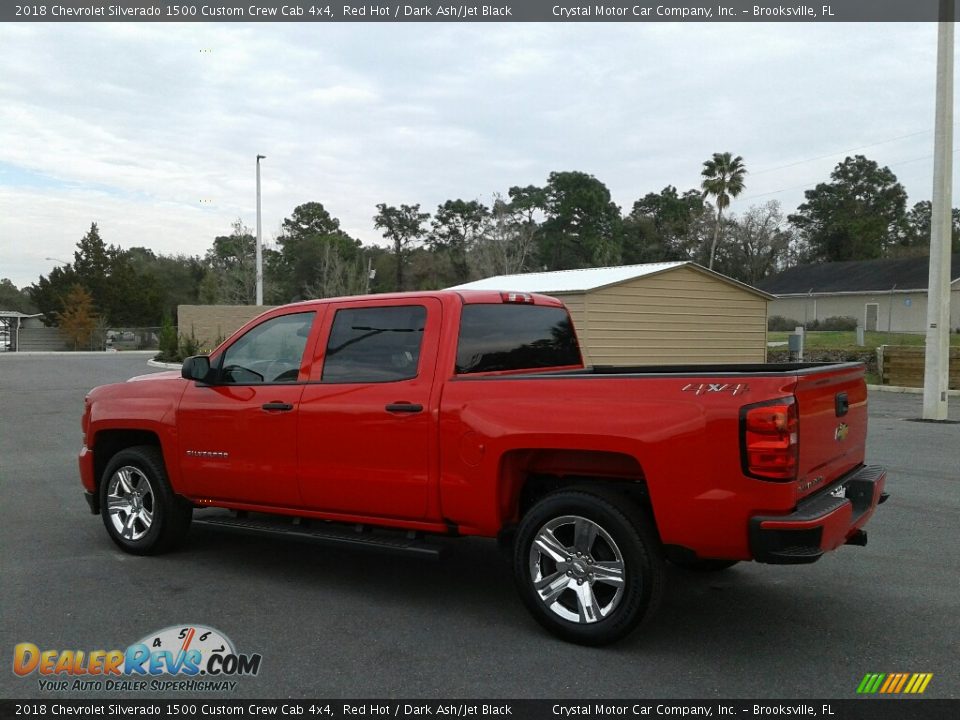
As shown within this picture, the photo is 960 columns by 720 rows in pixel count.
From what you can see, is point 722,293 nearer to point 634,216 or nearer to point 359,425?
point 359,425

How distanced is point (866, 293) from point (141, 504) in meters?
46.0

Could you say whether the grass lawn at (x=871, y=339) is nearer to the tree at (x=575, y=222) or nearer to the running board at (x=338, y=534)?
the tree at (x=575, y=222)

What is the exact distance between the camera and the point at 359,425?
16.6ft

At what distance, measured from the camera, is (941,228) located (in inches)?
600

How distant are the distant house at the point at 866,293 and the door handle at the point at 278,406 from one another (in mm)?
42077

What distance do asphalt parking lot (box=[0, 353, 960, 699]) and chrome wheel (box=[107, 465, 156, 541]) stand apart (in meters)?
0.22

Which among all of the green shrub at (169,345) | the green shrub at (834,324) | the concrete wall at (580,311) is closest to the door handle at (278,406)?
the concrete wall at (580,311)

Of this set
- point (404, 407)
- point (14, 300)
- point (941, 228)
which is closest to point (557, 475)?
point (404, 407)

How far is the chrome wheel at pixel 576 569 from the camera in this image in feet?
14.0

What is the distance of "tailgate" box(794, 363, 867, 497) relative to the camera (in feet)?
13.3

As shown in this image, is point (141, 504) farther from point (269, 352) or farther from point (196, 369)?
point (269, 352)

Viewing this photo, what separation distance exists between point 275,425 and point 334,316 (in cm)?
82
